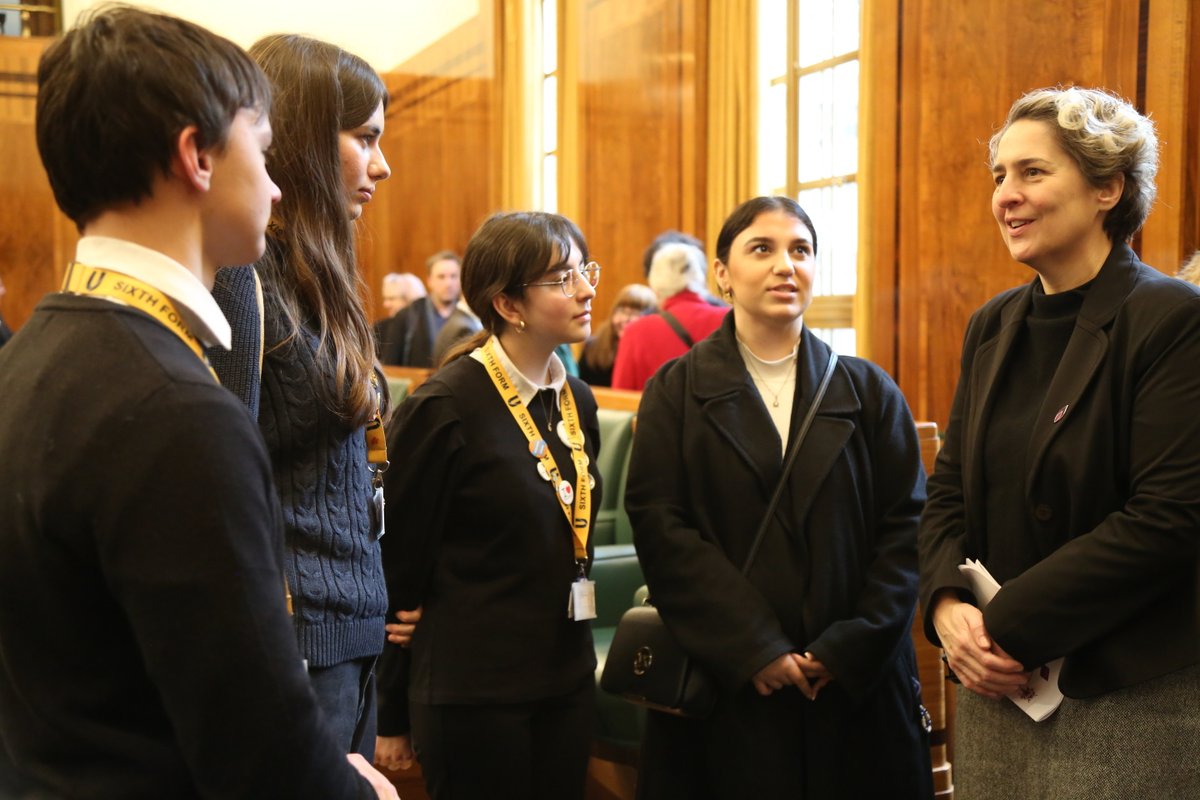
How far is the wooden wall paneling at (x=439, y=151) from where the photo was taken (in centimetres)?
1115

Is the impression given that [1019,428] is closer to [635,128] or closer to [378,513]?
[378,513]

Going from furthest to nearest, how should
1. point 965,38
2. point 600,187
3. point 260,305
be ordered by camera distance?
point 600,187 → point 965,38 → point 260,305

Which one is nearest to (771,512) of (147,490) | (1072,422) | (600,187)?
(1072,422)

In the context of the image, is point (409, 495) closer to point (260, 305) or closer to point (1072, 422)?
point (260, 305)

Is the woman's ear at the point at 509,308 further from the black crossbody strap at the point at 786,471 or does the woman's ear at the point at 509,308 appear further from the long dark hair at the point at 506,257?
the black crossbody strap at the point at 786,471

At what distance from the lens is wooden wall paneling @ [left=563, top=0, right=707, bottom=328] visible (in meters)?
7.37

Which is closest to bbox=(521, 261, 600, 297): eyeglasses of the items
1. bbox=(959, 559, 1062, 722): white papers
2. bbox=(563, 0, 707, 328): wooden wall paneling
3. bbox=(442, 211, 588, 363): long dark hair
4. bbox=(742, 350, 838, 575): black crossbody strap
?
bbox=(442, 211, 588, 363): long dark hair

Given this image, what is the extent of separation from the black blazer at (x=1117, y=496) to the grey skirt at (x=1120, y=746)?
0.04 m

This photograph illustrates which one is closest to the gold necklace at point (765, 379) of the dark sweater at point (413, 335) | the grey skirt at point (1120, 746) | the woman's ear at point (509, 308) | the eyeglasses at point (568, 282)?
the eyeglasses at point (568, 282)

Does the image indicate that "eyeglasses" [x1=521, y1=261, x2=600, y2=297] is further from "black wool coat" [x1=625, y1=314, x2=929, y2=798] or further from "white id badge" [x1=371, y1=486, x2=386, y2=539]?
"white id badge" [x1=371, y1=486, x2=386, y2=539]

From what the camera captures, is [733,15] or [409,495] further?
[733,15]

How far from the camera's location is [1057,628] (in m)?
1.91

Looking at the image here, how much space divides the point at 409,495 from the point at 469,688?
42 cm

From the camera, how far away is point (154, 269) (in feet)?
3.52
